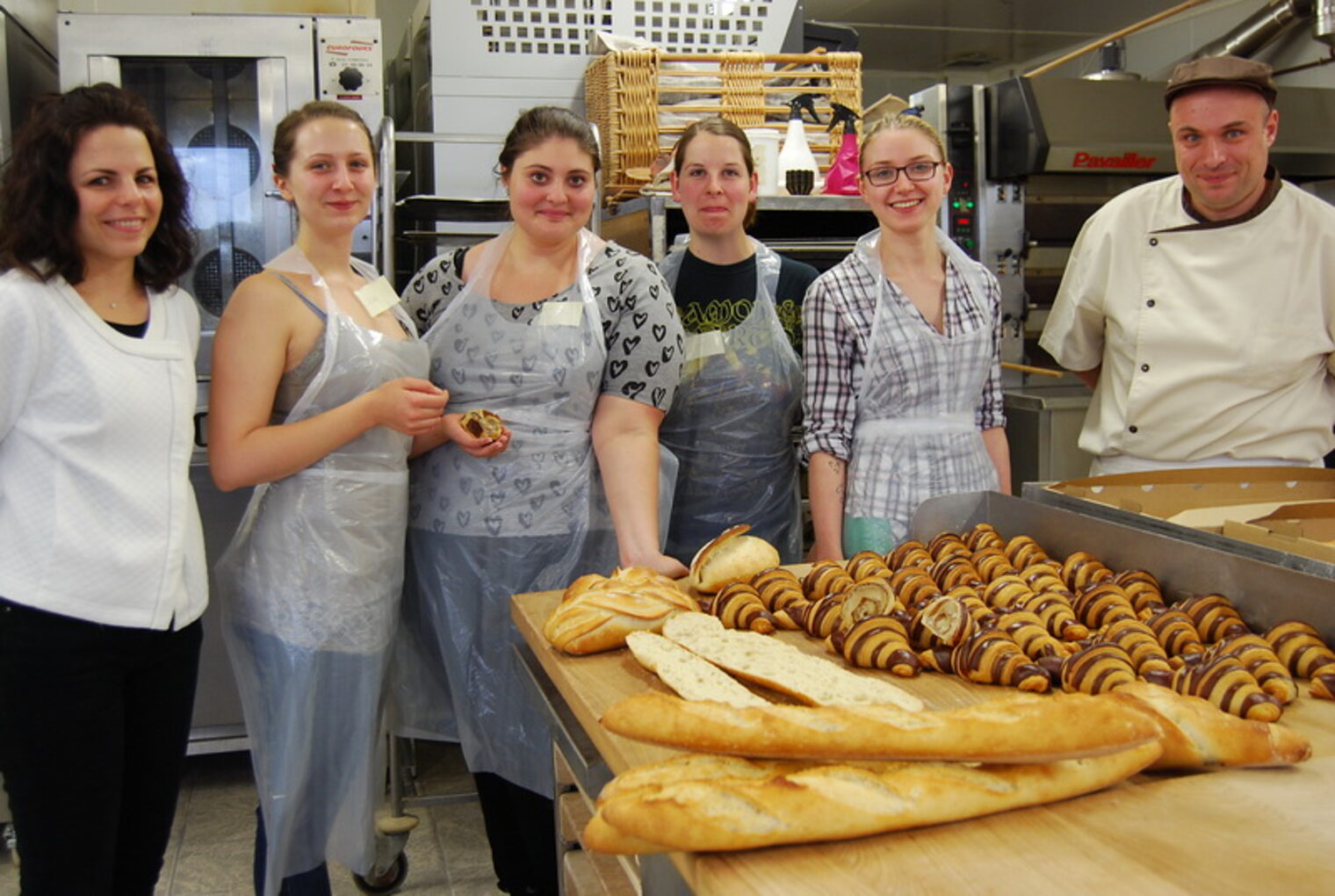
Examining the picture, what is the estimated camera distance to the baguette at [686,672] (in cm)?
115

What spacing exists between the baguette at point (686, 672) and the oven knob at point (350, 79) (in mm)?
2197

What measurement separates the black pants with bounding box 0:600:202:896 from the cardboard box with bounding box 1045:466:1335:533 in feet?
4.39

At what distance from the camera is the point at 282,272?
1.85m

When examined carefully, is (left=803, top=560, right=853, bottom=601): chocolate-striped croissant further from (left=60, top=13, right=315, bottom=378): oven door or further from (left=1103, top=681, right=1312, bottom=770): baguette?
(left=60, top=13, right=315, bottom=378): oven door

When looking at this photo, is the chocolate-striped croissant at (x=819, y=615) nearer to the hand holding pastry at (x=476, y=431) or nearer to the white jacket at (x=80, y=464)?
the hand holding pastry at (x=476, y=431)

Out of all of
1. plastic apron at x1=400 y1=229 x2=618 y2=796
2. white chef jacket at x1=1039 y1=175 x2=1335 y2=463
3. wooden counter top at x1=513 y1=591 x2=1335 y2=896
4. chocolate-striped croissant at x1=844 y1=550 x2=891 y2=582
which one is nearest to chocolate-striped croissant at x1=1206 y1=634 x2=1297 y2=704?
wooden counter top at x1=513 y1=591 x2=1335 y2=896

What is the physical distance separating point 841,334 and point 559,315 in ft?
1.68

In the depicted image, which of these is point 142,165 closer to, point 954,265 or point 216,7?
point 954,265

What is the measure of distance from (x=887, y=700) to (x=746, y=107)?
2236 millimetres

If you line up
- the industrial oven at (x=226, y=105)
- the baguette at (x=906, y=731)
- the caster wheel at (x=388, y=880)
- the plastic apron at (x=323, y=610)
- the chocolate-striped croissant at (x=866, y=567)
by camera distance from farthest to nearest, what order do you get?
the industrial oven at (x=226, y=105) < the caster wheel at (x=388, y=880) < the plastic apron at (x=323, y=610) < the chocolate-striped croissant at (x=866, y=567) < the baguette at (x=906, y=731)

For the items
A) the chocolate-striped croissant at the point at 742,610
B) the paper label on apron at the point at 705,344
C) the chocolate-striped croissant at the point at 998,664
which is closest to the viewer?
the chocolate-striped croissant at the point at 998,664

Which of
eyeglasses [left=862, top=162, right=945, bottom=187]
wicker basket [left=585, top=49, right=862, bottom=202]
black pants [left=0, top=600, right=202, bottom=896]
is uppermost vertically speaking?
wicker basket [left=585, top=49, right=862, bottom=202]

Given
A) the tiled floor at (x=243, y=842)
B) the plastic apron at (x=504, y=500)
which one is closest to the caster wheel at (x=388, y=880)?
the tiled floor at (x=243, y=842)

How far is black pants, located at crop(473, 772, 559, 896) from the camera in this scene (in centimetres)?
208
